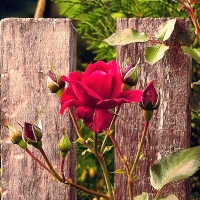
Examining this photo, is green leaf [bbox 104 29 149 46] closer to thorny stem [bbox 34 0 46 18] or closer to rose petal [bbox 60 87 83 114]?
rose petal [bbox 60 87 83 114]

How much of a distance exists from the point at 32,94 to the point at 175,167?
43 centimetres

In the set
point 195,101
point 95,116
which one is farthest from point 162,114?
point 95,116

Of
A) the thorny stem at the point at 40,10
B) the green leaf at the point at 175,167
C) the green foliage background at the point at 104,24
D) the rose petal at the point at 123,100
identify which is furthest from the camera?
the thorny stem at the point at 40,10

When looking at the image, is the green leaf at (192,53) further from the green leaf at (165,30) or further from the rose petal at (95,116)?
the rose petal at (95,116)

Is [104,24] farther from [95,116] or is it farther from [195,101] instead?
[95,116]

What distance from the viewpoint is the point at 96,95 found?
3.32ft

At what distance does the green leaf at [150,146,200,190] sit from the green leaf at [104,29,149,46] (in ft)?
0.96

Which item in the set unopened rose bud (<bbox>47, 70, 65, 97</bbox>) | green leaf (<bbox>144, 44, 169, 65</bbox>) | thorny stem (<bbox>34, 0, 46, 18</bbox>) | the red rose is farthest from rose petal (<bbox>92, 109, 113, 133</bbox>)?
thorny stem (<bbox>34, 0, 46, 18</bbox>)

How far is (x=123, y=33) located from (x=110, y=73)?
0.85ft

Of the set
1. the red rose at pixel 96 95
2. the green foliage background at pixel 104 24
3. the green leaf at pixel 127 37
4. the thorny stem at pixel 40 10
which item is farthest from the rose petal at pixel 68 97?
the thorny stem at pixel 40 10

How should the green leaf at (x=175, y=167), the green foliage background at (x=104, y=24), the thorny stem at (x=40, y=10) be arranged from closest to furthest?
the green leaf at (x=175, y=167), the green foliage background at (x=104, y=24), the thorny stem at (x=40, y=10)

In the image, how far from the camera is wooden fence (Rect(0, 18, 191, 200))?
131 cm

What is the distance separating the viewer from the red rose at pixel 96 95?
3.36ft

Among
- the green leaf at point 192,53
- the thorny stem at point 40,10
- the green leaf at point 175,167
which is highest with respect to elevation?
the thorny stem at point 40,10
